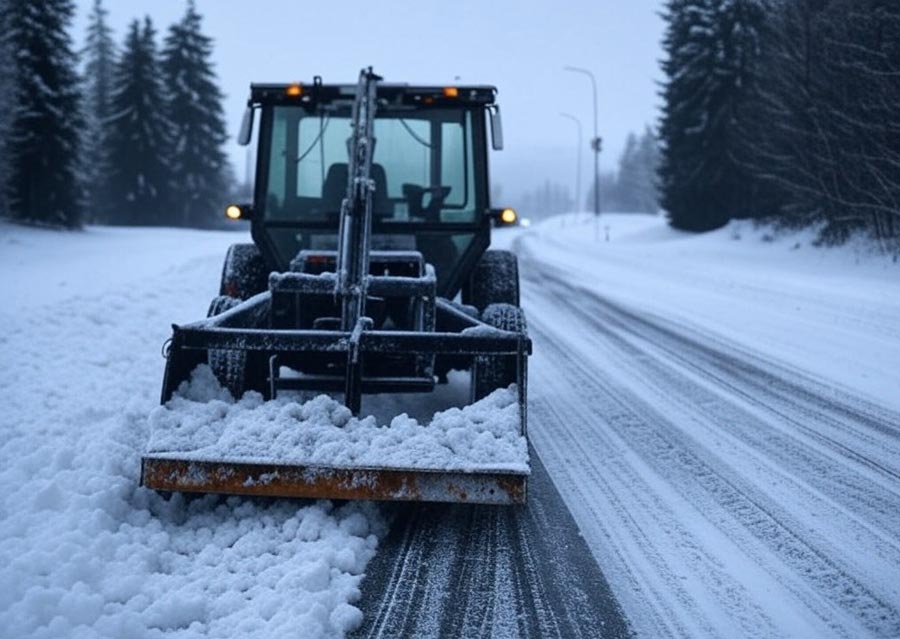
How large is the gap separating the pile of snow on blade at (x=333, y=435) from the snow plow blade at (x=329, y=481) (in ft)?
0.11

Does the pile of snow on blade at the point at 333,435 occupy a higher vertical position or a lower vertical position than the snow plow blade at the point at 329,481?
higher

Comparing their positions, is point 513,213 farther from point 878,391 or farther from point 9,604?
point 9,604

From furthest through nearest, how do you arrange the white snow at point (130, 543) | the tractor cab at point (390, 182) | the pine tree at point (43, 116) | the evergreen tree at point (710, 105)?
the evergreen tree at point (710, 105), the pine tree at point (43, 116), the tractor cab at point (390, 182), the white snow at point (130, 543)

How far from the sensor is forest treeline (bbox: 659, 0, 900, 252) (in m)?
17.7

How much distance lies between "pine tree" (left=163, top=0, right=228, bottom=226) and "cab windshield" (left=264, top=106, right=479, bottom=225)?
38847mm

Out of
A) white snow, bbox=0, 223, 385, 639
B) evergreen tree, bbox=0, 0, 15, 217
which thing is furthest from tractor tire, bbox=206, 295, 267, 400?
evergreen tree, bbox=0, 0, 15, 217

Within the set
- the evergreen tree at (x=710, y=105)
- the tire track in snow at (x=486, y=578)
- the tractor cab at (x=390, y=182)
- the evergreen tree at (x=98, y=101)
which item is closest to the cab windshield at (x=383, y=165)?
the tractor cab at (x=390, y=182)

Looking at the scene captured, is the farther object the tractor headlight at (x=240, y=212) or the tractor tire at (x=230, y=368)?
the tractor headlight at (x=240, y=212)

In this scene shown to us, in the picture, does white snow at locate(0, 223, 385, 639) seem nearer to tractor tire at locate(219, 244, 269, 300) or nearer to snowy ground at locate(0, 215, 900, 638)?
snowy ground at locate(0, 215, 900, 638)

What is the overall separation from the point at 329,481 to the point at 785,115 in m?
24.1

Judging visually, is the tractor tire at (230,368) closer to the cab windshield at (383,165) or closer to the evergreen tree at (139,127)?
the cab windshield at (383,165)

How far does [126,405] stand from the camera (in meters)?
5.09

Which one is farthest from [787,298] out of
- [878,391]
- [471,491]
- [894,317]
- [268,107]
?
[471,491]

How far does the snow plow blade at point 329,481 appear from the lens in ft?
10.9
